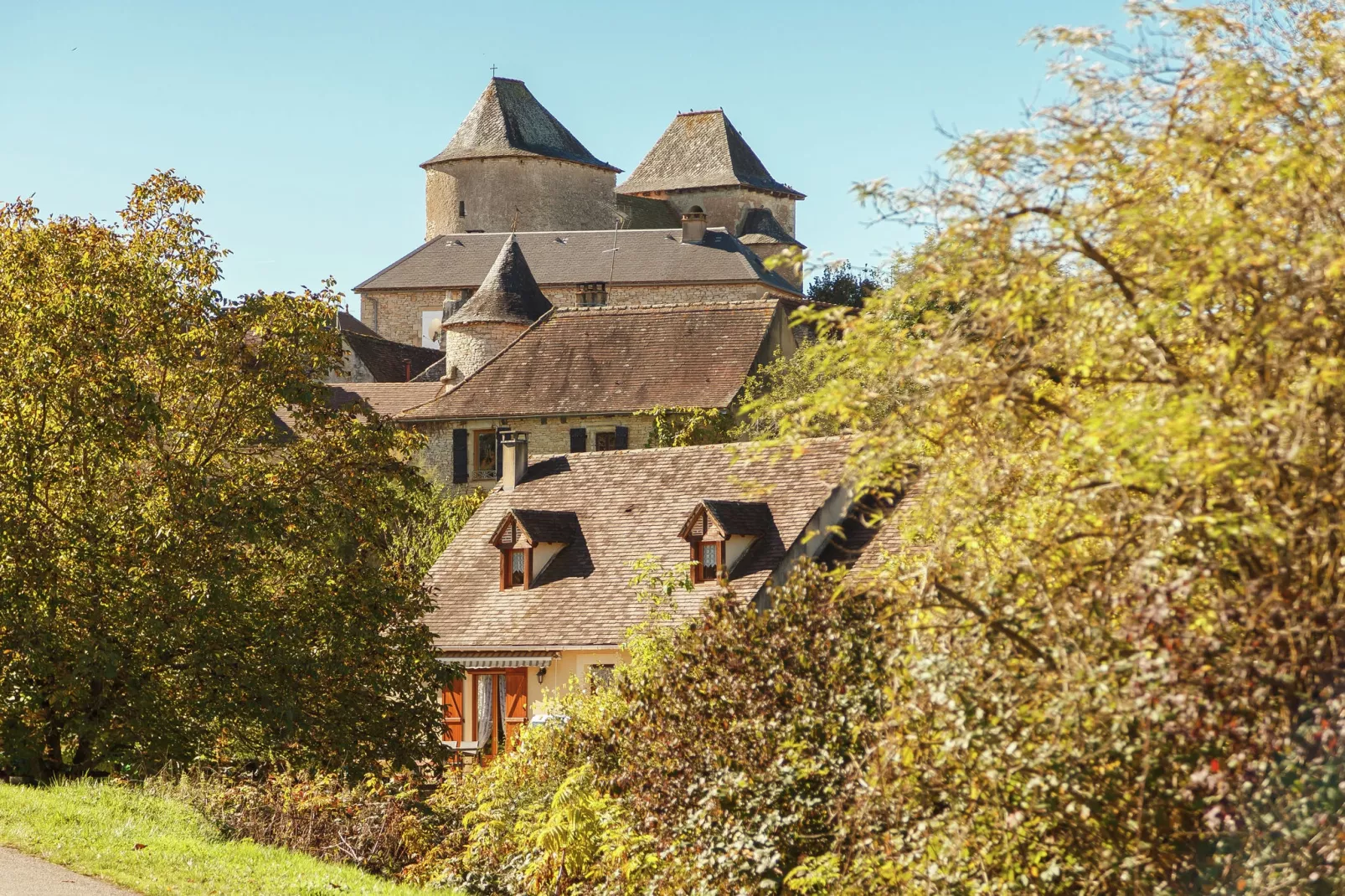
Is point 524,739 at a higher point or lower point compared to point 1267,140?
lower

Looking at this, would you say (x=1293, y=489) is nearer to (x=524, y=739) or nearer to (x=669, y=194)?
(x=524, y=739)

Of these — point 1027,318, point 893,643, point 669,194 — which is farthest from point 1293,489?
point 669,194

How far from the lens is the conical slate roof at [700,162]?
104 meters

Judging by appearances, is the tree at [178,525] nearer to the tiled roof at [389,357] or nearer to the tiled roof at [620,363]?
the tiled roof at [620,363]

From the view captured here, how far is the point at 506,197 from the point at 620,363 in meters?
49.8

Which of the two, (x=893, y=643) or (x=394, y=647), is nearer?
(x=893, y=643)

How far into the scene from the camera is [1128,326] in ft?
20.8

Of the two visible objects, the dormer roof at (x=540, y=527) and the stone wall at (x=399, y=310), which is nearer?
the dormer roof at (x=540, y=527)

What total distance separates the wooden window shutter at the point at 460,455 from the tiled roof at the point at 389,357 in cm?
2461

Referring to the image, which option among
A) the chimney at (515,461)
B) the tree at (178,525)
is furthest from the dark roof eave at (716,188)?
the tree at (178,525)

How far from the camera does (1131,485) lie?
5.92 m

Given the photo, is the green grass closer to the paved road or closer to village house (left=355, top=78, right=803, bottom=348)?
the paved road

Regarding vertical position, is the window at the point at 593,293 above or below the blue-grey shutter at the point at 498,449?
above

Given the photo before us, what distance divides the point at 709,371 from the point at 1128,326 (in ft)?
139
